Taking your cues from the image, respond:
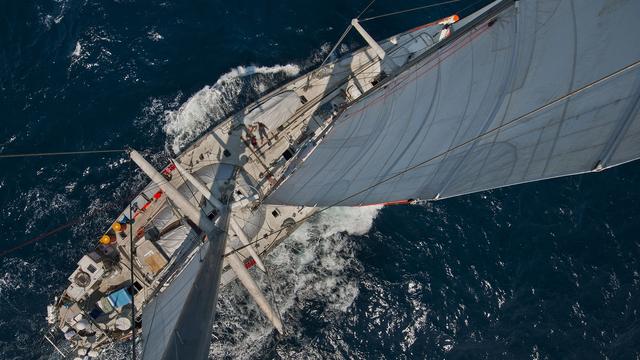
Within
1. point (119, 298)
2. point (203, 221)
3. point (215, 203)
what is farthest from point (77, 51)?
point (119, 298)

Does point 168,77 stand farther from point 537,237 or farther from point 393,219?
point 537,237

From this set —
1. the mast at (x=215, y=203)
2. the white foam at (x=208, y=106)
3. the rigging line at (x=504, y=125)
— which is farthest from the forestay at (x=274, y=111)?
the rigging line at (x=504, y=125)

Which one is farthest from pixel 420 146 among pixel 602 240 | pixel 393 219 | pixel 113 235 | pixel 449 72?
pixel 113 235

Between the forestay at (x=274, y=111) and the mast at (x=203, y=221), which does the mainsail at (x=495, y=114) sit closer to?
the mast at (x=203, y=221)

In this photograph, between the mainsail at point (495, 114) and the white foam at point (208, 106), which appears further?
the white foam at point (208, 106)

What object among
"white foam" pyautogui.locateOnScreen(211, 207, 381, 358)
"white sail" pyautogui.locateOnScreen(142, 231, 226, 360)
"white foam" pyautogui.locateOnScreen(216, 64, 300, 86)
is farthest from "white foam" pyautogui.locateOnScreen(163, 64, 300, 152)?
"white sail" pyautogui.locateOnScreen(142, 231, 226, 360)

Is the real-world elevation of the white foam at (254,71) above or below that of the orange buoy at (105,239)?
above

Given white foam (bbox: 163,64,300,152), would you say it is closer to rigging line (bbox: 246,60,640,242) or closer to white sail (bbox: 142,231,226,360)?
white sail (bbox: 142,231,226,360)
